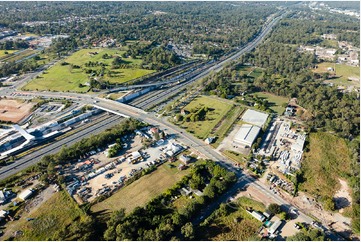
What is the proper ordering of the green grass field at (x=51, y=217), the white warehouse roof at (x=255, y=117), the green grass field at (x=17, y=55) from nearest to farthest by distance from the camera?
the green grass field at (x=51, y=217) < the white warehouse roof at (x=255, y=117) < the green grass field at (x=17, y=55)

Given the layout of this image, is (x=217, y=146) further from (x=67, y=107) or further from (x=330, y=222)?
(x=67, y=107)

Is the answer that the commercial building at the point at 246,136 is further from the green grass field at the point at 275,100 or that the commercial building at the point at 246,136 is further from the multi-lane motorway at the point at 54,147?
A: the multi-lane motorway at the point at 54,147

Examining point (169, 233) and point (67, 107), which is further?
point (67, 107)

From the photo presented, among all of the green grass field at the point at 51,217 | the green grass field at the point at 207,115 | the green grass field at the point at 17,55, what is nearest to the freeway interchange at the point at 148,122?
the green grass field at the point at 207,115

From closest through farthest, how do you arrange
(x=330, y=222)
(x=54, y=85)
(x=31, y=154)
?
(x=330, y=222)
(x=31, y=154)
(x=54, y=85)

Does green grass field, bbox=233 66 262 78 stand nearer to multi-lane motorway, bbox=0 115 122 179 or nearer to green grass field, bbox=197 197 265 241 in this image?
multi-lane motorway, bbox=0 115 122 179

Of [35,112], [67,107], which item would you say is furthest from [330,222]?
[35,112]
